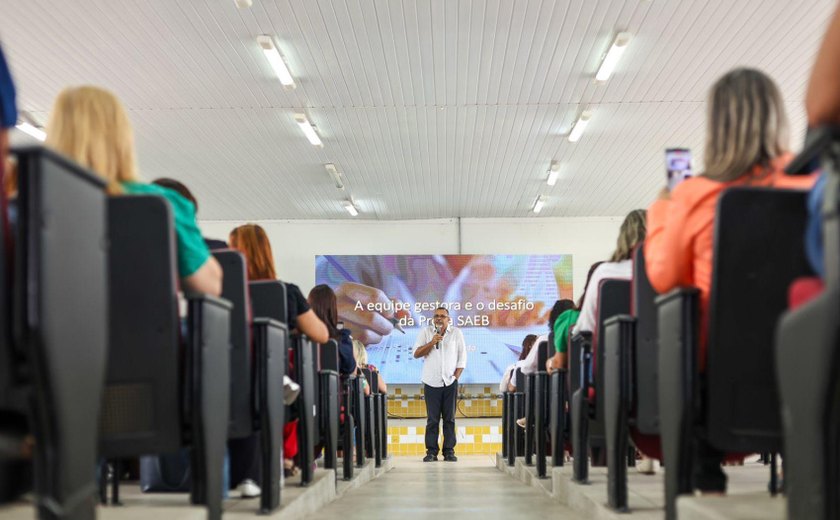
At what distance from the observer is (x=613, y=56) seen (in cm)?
823

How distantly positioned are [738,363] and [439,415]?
9886 mm

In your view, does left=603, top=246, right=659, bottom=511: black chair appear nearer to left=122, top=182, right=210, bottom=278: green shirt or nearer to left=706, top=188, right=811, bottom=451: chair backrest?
left=706, top=188, right=811, bottom=451: chair backrest

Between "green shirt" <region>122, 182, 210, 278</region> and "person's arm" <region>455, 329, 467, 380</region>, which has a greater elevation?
"green shirt" <region>122, 182, 210, 278</region>

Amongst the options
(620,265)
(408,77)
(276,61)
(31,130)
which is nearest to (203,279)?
(620,265)

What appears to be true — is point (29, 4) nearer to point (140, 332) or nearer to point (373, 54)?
point (373, 54)

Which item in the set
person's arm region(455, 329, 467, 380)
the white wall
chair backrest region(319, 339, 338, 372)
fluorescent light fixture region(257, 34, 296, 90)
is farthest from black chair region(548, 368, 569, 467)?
the white wall

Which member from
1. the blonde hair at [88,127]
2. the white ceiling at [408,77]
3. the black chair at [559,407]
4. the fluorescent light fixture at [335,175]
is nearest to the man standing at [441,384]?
the white ceiling at [408,77]

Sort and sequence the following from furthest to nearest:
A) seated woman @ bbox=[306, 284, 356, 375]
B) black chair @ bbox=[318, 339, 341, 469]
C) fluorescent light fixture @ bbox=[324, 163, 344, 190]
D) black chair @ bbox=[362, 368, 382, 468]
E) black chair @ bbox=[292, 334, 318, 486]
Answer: fluorescent light fixture @ bbox=[324, 163, 344, 190]
black chair @ bbox=[362, 368, 382, 468]
seated woman @ bbox=[306, 284, 356, 375]
black chair @ bbox=[318, 339, 341, 469]
black chair @ bbox=[292, 334, 318, 486]

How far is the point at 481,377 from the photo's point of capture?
48.8 ft

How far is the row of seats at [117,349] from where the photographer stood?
1299 mm

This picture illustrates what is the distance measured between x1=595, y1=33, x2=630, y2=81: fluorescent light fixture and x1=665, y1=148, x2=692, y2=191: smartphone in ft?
16.8

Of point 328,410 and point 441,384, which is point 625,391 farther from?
point 441,384

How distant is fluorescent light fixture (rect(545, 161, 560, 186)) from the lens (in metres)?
12.4

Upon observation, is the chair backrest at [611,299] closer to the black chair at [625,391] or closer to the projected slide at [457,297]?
the black chair at [625,391]
